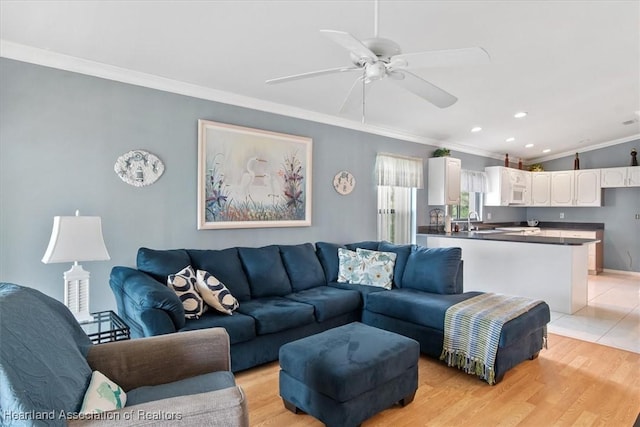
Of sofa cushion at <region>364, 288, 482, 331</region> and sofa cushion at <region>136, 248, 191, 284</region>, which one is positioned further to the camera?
sofa cushion at <region>364, 288, 482, 331</region>

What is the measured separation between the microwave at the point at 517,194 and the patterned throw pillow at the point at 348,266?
16.3 feet

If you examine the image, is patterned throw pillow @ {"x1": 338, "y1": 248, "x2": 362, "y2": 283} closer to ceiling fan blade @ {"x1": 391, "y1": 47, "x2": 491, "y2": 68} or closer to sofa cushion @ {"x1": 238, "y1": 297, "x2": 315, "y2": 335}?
sofa cushion @ {"x1": 238, "y1": 297, "x2": 315, "y2": 335}

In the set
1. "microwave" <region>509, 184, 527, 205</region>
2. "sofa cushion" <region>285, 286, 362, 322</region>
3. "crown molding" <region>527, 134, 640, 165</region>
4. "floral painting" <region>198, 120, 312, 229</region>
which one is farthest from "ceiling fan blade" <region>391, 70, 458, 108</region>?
"crown molding" <region>527, 134, 640, 165</region>

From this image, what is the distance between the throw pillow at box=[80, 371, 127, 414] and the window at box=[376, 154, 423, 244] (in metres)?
4.35

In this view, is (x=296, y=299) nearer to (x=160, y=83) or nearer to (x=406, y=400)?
(x=406, y=400)

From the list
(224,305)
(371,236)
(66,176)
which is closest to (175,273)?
(224,305)

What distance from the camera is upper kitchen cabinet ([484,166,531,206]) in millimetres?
7367

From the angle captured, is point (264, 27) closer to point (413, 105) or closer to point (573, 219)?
point (413, 105)

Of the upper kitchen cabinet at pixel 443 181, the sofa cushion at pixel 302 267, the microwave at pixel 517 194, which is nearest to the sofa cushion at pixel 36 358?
the sofa cushion at pixel 302 267

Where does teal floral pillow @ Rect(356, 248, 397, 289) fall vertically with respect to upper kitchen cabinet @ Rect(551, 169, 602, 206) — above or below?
below

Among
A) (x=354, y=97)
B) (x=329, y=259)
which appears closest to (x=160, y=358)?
(x=354, y=97)

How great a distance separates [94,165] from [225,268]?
54.6 inches

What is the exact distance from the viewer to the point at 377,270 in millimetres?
4086

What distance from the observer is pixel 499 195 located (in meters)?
7.36
